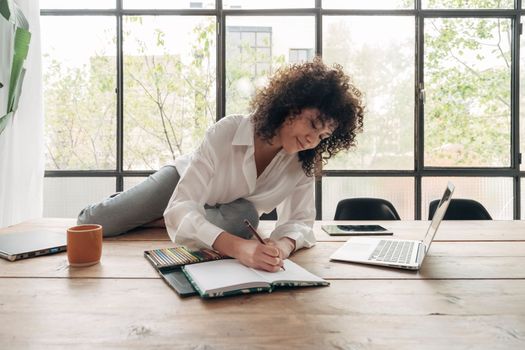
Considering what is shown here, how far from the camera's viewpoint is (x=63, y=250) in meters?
1.28

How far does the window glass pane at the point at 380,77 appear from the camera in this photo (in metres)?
3.46

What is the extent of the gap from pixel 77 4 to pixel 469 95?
3.49m

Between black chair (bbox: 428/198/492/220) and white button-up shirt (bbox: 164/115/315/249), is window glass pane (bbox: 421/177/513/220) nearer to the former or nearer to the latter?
black chair (bbox: 428/198/492/220)

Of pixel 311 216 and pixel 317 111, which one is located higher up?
pixel 317 111

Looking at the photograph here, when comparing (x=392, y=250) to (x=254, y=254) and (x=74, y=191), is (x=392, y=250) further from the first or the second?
(x=74, y=191)

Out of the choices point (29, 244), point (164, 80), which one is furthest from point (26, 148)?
point (29, 244)

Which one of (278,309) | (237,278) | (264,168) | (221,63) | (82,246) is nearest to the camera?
(278,309)

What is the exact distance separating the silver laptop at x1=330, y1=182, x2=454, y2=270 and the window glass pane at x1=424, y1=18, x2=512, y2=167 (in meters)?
2.32

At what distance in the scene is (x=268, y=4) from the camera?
3455mm

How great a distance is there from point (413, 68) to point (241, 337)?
130 inches

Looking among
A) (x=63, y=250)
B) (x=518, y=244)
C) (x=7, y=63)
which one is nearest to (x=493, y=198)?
(x=518, y=244)

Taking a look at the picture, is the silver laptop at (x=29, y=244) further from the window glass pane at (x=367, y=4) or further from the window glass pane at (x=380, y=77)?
the window glass pane at (x=367, y=4)

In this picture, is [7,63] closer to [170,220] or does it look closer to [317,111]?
[170,220]

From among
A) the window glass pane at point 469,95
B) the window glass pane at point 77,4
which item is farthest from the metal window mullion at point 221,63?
the window glass pane at point 469,95
